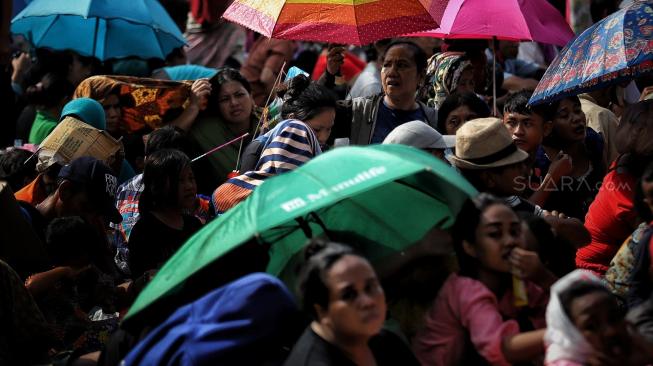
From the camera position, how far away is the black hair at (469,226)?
5.64m

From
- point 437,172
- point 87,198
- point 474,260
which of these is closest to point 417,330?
point 474,260

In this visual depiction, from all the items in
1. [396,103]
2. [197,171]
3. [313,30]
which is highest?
[313,30]

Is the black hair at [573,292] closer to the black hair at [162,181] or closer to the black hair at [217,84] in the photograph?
the black hair at [162,181]

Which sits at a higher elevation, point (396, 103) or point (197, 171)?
point (396, 103)

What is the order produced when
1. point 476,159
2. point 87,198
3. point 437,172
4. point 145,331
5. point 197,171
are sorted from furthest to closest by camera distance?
point 197,171, point 87,198, point 476,159, point 145,331, point 437,172

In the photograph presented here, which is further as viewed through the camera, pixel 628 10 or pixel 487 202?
pixel 628 10

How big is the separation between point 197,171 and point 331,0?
153 centimetres

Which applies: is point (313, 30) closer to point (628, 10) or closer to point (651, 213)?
point (628, 10)

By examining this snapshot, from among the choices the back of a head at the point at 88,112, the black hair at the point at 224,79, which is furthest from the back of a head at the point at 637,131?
the back of a head at the point at 88,112

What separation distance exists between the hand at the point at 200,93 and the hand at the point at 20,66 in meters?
3.21

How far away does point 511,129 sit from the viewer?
820cm

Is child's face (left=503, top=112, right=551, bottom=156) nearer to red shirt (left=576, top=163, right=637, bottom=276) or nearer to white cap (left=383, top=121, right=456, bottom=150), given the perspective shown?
red shirt (left=576, top=163, right=637, bottom=276)

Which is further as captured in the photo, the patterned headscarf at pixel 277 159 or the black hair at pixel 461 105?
the black hair at pixel 461 105

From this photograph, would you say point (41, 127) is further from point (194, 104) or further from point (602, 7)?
point (602, 7)
